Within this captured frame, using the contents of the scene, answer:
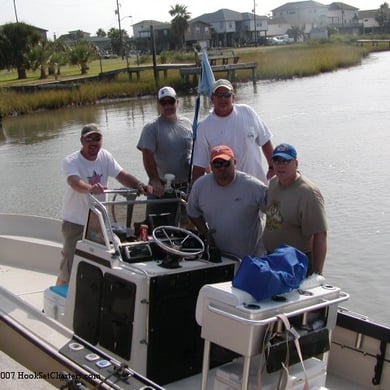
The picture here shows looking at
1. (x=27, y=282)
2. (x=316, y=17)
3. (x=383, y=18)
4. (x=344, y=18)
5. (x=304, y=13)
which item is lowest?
(x=344, y=18)

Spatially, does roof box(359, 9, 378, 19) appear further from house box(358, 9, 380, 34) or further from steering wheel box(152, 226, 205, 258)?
steering wheel box(152, 226, 205, 258)

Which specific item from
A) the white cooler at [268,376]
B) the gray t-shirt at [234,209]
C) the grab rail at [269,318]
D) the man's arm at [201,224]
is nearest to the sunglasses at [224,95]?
the gray t-shirt at [234,209]

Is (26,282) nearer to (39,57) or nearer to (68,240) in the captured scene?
(68,240)

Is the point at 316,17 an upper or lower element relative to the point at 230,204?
lower

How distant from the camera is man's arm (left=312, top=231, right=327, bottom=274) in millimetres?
3619

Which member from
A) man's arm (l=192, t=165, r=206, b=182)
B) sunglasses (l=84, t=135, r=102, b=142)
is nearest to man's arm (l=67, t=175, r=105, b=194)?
sunglasses (l=84, t=135, r=102, b=142)

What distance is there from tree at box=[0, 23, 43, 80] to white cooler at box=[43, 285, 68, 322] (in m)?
35.1

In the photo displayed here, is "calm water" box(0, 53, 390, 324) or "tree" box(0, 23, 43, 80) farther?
"tree" box(0, 23, 43, 80)

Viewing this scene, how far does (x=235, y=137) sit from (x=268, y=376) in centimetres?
212

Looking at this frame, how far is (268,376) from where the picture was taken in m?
2.87

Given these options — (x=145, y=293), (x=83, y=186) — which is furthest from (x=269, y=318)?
(x=83, y=186)

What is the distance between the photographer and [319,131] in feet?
58.2

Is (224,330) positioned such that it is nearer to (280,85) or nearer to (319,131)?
(319,131)

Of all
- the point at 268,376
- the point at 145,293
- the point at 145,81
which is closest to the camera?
the point at 268,376
